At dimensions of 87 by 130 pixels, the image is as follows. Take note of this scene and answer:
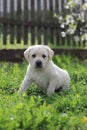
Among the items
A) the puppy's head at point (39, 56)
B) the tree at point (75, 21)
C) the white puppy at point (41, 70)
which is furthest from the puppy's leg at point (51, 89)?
the tree at point (75, 21)

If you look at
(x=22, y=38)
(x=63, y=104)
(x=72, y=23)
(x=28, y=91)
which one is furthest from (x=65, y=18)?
(x=63, y=104)

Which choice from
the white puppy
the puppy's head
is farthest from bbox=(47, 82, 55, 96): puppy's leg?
the puppy's head

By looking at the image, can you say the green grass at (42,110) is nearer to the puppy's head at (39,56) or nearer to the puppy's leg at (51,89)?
the puppy's leg at (51,89)

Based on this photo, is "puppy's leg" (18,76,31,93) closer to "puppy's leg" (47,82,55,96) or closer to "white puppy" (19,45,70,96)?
"white puppy" (19,45,70,96)

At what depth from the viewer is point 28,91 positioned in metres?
6.19

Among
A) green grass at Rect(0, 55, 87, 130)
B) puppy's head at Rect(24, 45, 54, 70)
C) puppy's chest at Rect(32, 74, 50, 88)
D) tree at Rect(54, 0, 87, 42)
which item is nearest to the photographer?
green grass at Rect(0, 55, 87, 130)

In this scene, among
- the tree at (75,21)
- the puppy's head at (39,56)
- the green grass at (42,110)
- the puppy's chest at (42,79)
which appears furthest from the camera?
the tree at (75,21)

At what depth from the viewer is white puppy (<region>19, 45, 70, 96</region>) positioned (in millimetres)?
5863

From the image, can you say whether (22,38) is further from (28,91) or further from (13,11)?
(28,91)

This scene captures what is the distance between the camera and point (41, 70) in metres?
5.96

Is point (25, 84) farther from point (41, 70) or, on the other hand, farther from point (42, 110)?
point (42, 110)

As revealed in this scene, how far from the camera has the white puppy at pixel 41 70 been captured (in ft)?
19.2

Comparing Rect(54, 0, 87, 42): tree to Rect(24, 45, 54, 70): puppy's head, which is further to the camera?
Rect(54, 0, 87, 42): tree

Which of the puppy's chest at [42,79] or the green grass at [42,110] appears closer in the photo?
the green grass at [42,110]
